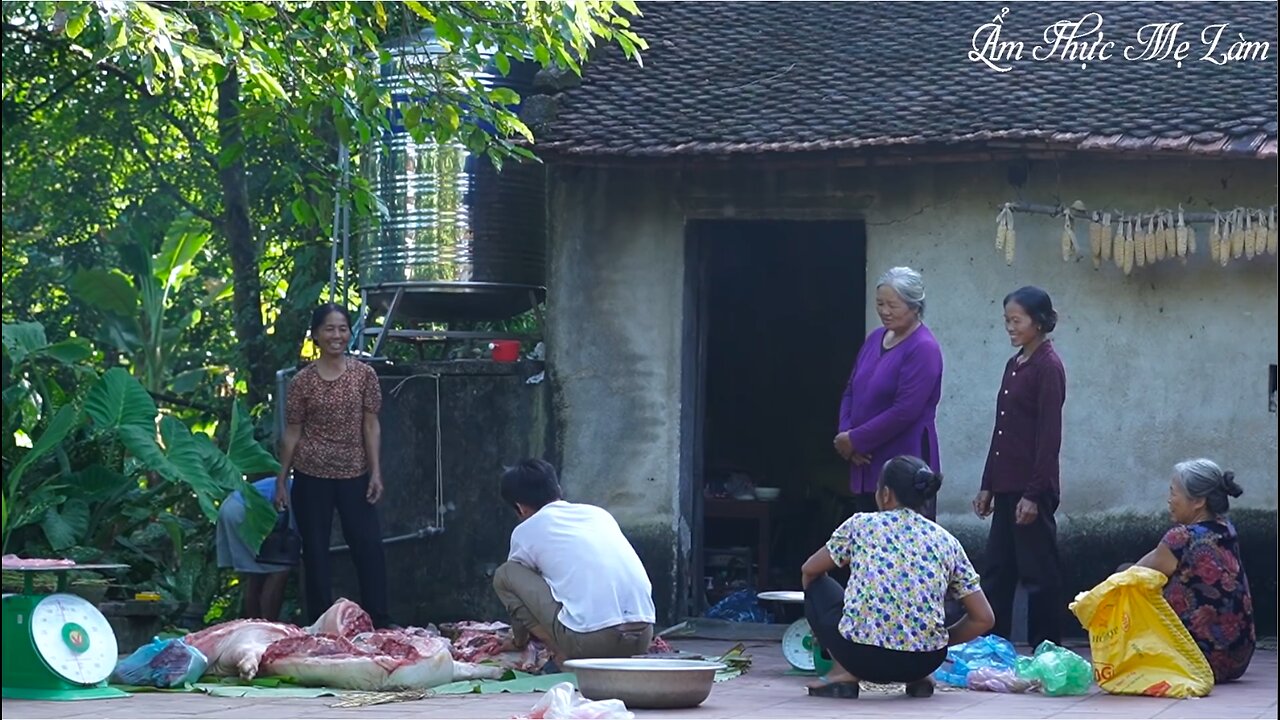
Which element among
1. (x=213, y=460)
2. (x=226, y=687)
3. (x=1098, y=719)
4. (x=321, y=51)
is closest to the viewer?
(x=1098, y=719)

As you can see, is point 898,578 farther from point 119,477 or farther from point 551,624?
point 119,477

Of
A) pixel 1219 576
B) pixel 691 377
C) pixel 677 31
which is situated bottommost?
pixel 1219 576

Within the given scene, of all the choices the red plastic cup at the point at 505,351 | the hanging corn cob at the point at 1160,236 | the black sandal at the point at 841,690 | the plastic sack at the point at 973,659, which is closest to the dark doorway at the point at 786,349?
the red plastic cup at the point at 505,351

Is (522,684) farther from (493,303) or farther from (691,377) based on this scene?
(493,303)

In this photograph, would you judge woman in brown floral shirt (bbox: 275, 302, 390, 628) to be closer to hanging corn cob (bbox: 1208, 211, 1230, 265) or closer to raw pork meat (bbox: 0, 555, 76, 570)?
raw pork meat (bbox: 0, 555, 76, 570)

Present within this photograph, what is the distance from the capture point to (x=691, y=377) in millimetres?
10734

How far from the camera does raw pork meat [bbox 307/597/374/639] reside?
834 centimetres

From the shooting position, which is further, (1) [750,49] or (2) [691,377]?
(1) [750,49]

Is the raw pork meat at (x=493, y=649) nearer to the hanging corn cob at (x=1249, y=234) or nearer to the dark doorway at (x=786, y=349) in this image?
the hanging corn cob at (x=1249, y=234)

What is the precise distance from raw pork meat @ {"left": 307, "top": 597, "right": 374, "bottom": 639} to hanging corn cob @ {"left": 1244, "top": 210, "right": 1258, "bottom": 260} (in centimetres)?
519

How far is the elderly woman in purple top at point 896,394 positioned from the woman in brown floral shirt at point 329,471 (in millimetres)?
2769

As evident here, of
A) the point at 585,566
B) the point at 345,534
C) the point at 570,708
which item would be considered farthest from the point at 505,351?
the point at 570,708

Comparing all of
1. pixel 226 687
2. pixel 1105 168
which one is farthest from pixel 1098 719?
pixel 1105 168

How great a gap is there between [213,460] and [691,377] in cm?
292
